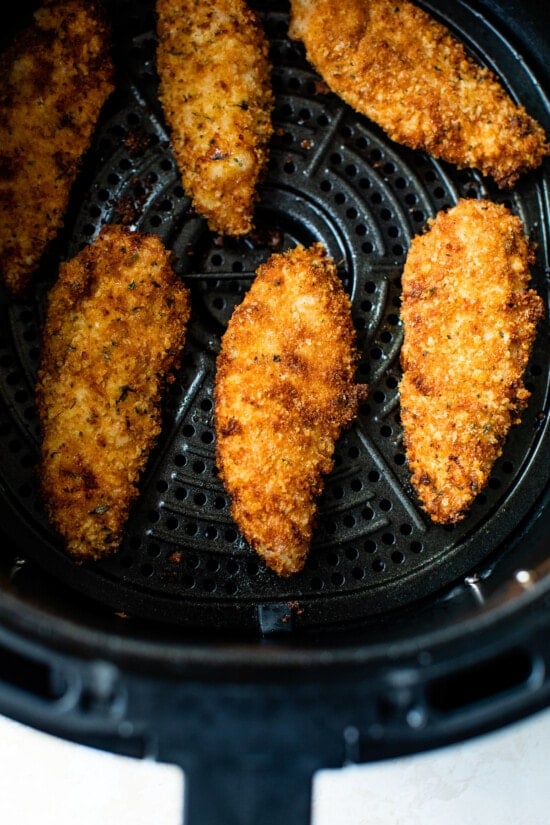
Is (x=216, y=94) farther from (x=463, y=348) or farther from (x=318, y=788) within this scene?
(x=318, y=788)

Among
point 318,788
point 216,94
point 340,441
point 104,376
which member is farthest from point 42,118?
point 318,788

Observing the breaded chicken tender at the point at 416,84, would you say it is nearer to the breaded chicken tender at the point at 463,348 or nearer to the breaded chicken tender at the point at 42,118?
the breaded chicken tender at the point at 463,348

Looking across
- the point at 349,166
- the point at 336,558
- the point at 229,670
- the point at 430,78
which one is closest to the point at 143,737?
the point at 229,670

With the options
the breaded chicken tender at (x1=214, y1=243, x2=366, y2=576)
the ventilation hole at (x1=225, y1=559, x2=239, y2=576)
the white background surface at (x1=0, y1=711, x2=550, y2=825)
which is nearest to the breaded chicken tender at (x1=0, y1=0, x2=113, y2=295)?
the breaded chicken tender at (x1=214, y1=243, x2=366, y2=576)

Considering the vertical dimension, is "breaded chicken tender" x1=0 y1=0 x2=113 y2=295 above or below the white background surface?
above

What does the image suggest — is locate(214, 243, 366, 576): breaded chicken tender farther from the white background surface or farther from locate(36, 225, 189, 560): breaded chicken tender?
the white background surface

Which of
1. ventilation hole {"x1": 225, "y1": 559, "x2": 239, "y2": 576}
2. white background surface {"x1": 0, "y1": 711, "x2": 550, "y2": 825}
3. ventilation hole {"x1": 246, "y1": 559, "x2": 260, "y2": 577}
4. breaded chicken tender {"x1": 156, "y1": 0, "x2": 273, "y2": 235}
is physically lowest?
white background surface {"x1": 0, "y1": 711, "x2": 550, "y2": 825}
